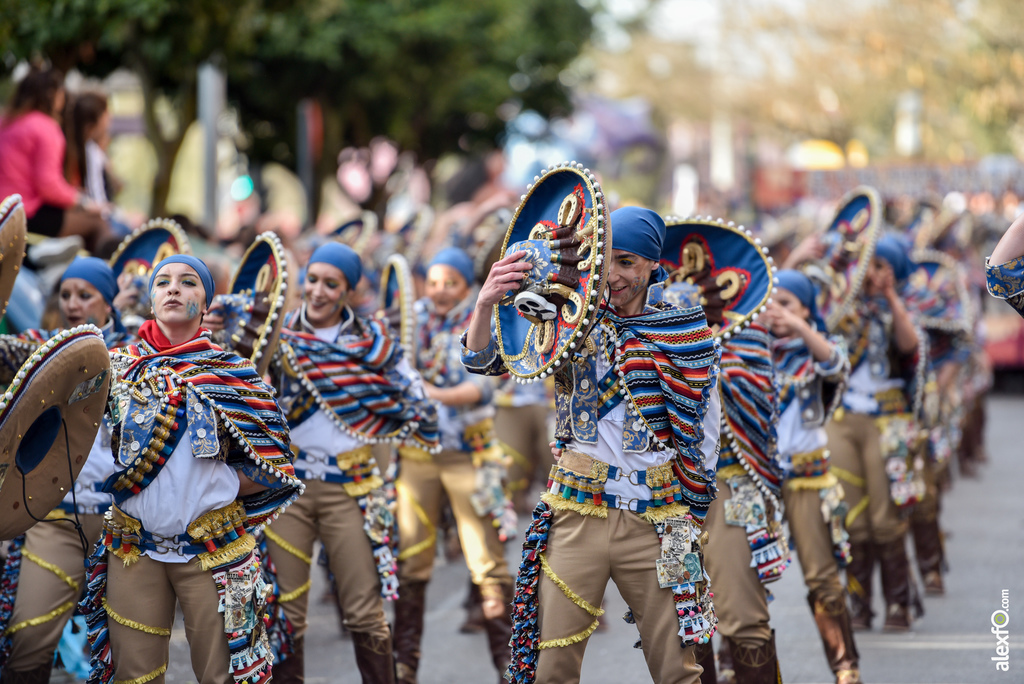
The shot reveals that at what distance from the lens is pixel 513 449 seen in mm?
8172

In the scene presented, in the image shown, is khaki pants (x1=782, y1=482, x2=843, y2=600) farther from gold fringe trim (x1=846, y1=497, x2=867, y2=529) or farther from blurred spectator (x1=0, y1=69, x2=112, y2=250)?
blurred spectator (x1=0, y1=69, x2=112, y2=250)

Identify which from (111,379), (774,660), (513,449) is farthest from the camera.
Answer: (513,449)

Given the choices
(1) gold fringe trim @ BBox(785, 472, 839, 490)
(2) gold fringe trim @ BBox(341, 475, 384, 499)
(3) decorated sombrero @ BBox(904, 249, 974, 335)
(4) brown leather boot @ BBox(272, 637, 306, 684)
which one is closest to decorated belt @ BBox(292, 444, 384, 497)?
(2) gold fringe trim @ BBox(341, 475, 384, 499)

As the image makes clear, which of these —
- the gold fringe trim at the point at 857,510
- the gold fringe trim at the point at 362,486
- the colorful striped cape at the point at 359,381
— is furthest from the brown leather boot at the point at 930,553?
the gold fringe trim at the point at 362,486

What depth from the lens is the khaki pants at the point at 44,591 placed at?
4926mm

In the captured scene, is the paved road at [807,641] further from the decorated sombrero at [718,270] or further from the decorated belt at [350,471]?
the decorated sombrero at [718,270]

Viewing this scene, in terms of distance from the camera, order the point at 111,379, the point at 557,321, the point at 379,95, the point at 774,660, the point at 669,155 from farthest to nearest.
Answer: the point at 669,155, the point at 379,95, the point at 774,660, the point at 111,379, the point at 557,321

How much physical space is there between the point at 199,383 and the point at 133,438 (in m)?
0.30

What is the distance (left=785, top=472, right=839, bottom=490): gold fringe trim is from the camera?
20.3ft

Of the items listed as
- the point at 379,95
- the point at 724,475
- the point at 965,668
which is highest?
the point at 379,95

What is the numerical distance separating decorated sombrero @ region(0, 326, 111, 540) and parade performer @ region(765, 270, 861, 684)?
10.6 ft

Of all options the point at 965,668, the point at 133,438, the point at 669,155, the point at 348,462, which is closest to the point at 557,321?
the point at 133,438

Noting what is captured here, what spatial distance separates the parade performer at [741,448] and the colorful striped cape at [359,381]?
1376 mm

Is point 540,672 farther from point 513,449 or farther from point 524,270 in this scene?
point 513,449
